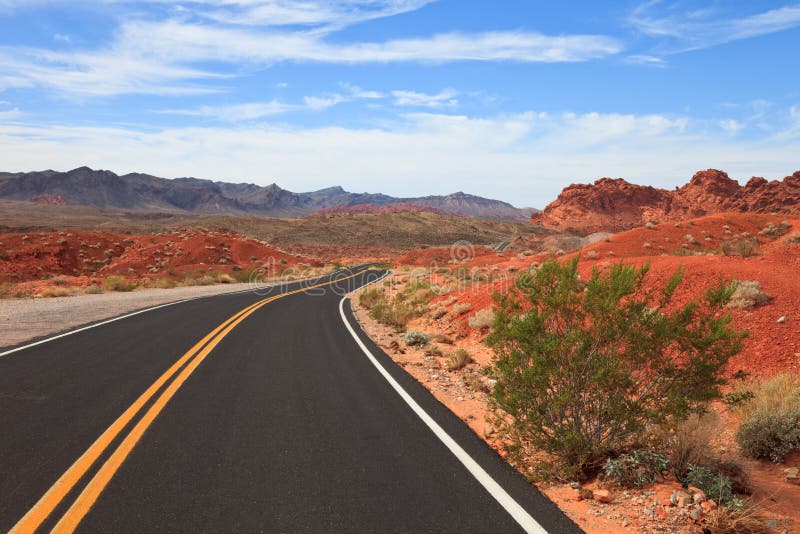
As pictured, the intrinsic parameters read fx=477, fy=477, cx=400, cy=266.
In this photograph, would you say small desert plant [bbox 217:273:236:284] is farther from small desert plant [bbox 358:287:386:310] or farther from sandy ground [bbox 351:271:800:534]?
sandy ground [bbox 351:271:800:534]

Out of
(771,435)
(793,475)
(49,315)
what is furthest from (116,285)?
(793,475)

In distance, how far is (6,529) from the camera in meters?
3.29

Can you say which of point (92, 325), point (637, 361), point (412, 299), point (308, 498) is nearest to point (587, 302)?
point (637, 361)

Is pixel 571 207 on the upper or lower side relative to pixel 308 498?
upper

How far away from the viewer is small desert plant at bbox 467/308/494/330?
13.5 m

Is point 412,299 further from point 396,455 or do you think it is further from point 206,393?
point 396,455

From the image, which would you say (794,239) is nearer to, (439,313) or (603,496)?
(439,313)

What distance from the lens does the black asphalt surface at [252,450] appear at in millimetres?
3637

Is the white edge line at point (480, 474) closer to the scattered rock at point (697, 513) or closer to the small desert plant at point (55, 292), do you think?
the scattered rock at point (697, 513)

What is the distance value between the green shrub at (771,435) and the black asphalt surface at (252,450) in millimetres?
3137

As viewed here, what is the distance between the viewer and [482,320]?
13.6 metres

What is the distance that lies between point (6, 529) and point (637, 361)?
529 centimetres

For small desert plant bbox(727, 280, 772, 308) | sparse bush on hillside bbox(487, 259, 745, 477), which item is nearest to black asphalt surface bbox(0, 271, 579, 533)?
sparse bush on hillside bbox(487, 259, 745, 477)

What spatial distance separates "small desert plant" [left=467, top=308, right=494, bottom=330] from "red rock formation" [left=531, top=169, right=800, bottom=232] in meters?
101
